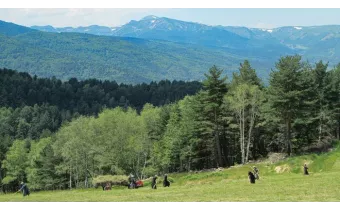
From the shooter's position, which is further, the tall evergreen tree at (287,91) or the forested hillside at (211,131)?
the forested hillside at (211,131)

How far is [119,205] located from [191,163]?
62010 millimetres

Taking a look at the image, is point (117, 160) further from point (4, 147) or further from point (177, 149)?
point (4, 147)

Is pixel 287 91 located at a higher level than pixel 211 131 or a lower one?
higher

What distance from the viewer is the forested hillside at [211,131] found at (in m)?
68.1

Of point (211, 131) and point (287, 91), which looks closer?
point (287, 91)

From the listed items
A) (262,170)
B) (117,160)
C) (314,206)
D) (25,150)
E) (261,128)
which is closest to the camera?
(314,206)

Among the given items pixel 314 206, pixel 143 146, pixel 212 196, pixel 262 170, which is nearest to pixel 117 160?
pixel 143 146

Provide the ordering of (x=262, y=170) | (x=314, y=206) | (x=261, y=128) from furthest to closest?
1. (x=261, y=128)
2. (x=262, y=170)
3. (x=314, y=206)

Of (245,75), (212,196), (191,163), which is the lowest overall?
(191,163)

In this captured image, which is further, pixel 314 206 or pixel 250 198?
pixel 250 198

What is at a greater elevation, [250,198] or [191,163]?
[250,198]

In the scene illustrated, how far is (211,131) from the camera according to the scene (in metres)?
71.9

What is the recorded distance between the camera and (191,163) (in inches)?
3580

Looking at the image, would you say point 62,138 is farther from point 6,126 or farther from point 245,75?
point 6,126
